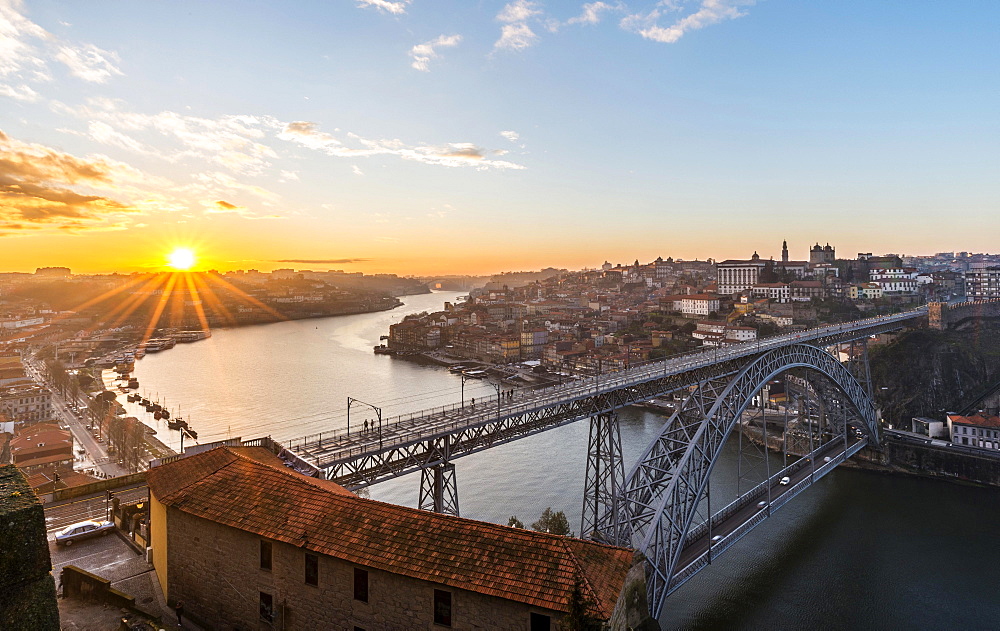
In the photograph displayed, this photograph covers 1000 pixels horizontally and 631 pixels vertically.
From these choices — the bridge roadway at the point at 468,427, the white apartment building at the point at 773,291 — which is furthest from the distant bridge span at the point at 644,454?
the white apartment building at the point at 773,291

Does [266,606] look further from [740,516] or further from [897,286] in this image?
[897,286]

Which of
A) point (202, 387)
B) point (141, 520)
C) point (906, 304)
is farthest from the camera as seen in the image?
point (906, 304)

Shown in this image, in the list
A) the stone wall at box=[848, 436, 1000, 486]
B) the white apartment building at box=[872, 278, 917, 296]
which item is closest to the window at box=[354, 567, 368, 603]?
the stone wall at box=[848, 436, 1000, 486]

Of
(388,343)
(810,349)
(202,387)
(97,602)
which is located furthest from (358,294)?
(97,602)

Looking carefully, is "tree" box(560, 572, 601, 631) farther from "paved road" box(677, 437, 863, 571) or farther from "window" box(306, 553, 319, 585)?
"paved road" box(677, 437, 863, 571)

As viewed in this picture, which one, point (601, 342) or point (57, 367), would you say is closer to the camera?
point (57, 367)

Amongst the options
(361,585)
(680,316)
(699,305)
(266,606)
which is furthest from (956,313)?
(266,606)

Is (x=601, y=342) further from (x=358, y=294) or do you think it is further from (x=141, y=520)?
(x=358, y=294)

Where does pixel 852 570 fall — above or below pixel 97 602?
below
